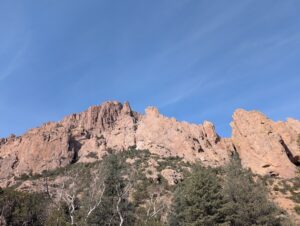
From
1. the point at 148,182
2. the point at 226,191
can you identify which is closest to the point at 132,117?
the point at 148,182

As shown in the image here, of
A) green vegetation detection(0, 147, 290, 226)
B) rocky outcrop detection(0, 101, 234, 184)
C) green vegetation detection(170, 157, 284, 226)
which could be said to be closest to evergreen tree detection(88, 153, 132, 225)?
green vegetation detection(0, 147, 290, 226)

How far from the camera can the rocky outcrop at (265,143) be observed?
65719mm

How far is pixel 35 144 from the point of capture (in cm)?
9150

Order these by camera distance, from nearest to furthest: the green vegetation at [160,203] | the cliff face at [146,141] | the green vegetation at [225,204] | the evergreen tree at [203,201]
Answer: the evergreen tree at [203,201], the green vegetation at [225,204], the green vegetation at [160,203], the cliff face at [146,141]

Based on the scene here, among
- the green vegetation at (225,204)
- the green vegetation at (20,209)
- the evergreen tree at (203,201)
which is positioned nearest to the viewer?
the evergreen tree at (203,201)

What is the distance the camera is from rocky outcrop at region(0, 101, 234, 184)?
81875mm

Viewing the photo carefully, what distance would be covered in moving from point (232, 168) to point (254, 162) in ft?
113

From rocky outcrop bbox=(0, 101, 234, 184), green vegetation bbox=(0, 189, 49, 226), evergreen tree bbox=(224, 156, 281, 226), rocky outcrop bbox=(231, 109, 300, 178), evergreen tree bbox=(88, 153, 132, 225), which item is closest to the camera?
evergreen tree bbox=(224, 156, 281, 226)

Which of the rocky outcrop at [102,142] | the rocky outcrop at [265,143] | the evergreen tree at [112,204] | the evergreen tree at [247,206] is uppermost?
the rocky outcrop at [102,142]

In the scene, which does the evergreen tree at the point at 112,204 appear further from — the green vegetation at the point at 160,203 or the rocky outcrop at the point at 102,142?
the rocky outcrop at the point at 102,142

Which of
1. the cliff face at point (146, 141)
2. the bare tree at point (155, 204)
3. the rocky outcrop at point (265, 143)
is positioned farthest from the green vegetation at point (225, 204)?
the cliff face at point (146, 141)

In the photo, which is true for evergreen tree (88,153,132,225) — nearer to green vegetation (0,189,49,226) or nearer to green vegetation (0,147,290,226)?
green vegetation (0,147,290,226)

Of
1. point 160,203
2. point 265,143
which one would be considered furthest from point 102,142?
point 160,203

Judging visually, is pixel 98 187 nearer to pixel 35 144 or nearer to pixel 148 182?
pixel 148 182
